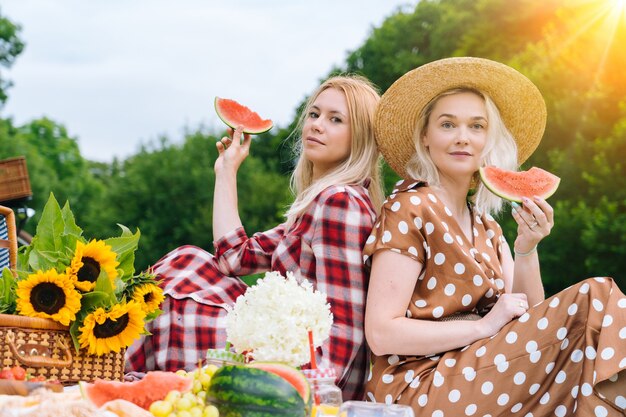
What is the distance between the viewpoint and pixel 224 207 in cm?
551

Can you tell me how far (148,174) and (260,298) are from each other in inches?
1194

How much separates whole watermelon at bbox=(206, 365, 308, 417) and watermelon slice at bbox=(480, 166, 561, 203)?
1.98 meters

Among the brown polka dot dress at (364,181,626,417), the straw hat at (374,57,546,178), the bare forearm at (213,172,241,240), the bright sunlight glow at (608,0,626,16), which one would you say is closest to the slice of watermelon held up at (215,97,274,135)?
the bare forearm at (213,172,241,240)

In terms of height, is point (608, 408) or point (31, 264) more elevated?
point (31, 264)

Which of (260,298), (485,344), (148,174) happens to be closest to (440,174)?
(485,344)

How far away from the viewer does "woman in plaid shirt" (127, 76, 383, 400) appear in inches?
183

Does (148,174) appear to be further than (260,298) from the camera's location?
Yes

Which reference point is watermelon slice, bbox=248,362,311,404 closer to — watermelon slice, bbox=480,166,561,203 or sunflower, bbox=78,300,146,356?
sunflower, bbox=78,300,146,356

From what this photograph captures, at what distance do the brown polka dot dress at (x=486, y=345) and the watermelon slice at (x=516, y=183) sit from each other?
0.29m

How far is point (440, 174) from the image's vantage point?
16.0 ft

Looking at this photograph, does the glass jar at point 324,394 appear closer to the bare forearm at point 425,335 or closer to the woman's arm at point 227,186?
the bare forearm at point 425,335

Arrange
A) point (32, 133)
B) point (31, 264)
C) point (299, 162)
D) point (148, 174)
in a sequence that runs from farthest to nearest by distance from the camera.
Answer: point (32, 133) → point (148, 174) → point (299, 162) → point (31, 264)

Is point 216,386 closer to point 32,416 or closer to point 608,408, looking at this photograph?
point 32,416

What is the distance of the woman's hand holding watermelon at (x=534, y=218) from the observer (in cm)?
443
